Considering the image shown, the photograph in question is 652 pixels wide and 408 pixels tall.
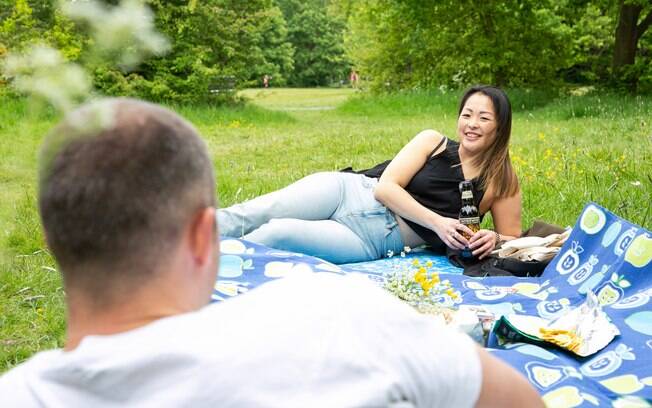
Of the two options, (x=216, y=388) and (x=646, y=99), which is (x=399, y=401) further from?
(x=646, y=99)

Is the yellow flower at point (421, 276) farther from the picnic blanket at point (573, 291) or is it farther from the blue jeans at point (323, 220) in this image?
the blue jeans at point (323, 220)

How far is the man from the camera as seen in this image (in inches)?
44.6

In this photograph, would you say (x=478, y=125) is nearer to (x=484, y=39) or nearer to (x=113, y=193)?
(x=113, y=193)

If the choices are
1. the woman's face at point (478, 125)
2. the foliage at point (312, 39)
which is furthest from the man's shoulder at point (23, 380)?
the foliage at point (312, 39)

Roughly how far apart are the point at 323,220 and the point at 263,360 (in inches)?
134

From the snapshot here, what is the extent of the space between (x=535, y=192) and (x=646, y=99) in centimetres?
867

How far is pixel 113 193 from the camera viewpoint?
45.6 inches

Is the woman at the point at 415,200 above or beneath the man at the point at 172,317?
beneath

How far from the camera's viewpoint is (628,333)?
2994mm

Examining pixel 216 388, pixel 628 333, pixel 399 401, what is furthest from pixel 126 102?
pixel 628 333

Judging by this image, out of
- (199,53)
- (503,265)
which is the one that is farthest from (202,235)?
(199,53)

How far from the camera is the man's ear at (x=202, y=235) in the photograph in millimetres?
1238

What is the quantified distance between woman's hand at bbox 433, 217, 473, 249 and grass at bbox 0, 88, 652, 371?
81 cm

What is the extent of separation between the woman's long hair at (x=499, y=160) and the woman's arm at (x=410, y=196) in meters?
0.29
